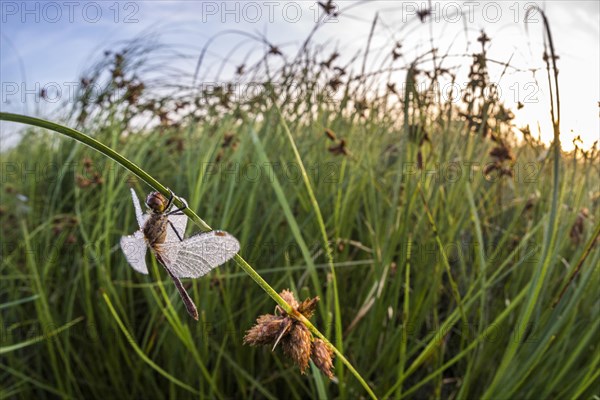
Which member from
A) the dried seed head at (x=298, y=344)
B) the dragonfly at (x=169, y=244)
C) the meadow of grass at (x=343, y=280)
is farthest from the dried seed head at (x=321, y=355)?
the meadow of grass at (x=343, y=280)

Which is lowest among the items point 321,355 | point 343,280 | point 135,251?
point 343,280

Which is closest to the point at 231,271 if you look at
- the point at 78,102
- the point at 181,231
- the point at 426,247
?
the point at 426,247

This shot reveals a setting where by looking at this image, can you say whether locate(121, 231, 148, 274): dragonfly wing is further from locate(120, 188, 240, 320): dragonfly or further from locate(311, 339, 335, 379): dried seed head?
locate(311, 339, 335, 379): dried seed head

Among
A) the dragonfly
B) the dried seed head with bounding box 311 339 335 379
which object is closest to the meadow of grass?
the dried seed head with bounding box 311 339 335 379

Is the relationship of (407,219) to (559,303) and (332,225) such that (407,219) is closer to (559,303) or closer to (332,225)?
(559,303)

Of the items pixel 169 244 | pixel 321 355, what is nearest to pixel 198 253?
pixel 169 244

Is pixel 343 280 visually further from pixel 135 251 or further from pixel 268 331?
pixel 135 251

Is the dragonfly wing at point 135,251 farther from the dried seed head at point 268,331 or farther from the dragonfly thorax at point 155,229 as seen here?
the dried seed head at point 268,331
